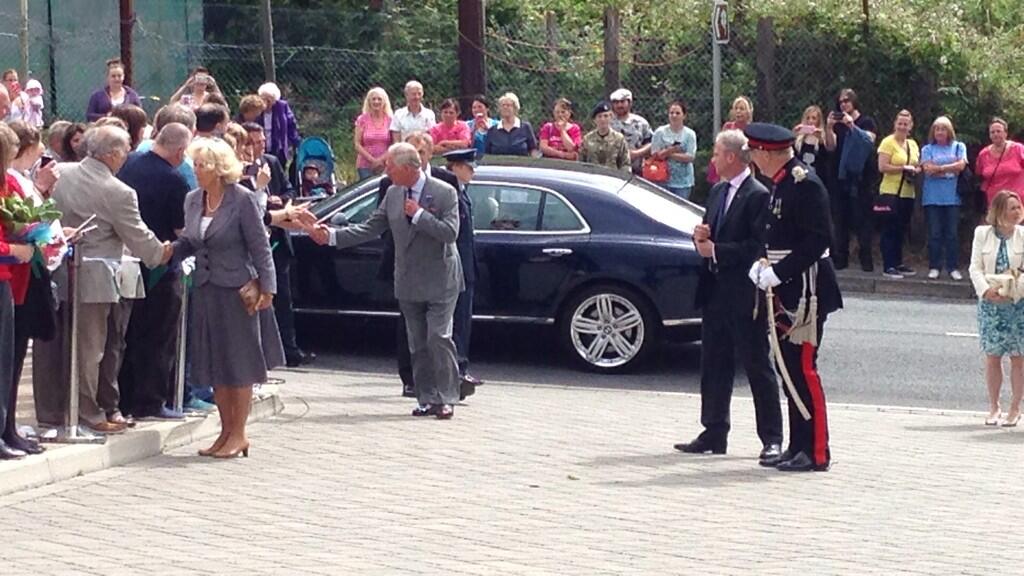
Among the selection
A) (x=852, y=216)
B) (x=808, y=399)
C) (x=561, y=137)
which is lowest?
(x=808, y=399)

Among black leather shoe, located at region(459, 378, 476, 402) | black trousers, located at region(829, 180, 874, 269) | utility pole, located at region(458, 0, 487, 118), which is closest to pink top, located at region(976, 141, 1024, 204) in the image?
black trousers, located at region(829, 180, 874, 269)

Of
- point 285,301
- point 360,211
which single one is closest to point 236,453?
point 285,301

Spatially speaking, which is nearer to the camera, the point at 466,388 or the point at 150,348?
the point at 150,348

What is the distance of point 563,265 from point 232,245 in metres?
4.78

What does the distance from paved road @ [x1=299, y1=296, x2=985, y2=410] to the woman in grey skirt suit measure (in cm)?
422

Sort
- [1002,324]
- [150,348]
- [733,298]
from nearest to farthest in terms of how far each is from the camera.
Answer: [733,298], [150,348], [1002,324]

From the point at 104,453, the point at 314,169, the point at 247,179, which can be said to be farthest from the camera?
the point at 314,169

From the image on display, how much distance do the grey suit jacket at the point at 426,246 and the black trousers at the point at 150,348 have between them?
5.40 ft

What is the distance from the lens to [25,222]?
10.0 meters

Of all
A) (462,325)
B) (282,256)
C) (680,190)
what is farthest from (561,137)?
(462,325)

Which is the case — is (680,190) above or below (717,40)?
below

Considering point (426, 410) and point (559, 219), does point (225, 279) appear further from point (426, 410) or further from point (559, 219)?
point (559, 219)

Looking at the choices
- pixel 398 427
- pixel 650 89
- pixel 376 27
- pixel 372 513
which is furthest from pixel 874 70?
pixel 372 513

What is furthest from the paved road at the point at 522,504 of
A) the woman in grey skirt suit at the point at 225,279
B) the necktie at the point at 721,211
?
the necktie at the point at 721,211
